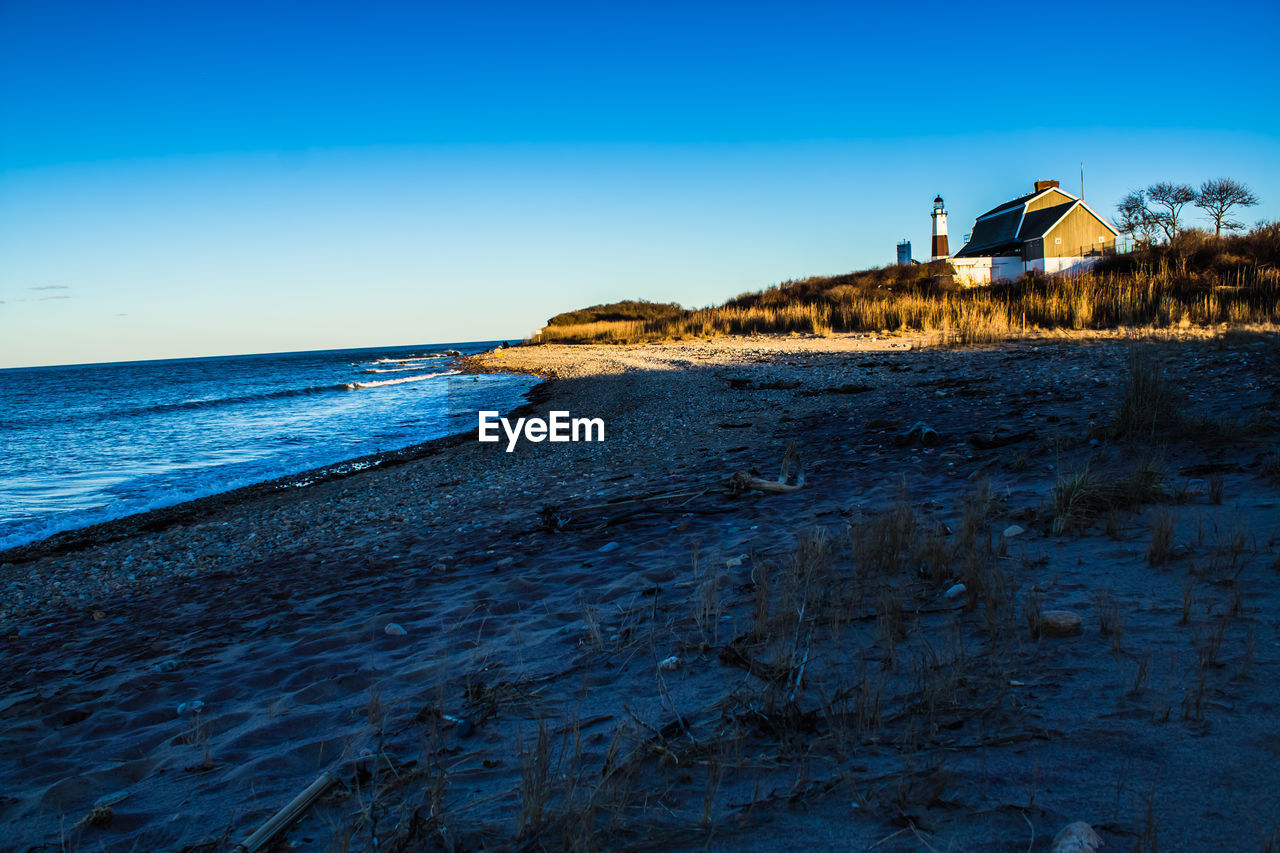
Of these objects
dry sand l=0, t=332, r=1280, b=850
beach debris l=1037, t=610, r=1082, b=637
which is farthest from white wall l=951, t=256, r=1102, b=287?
beach debris l=1037, t=610, r=1082, b=637

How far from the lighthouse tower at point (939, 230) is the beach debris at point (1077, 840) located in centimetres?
4640

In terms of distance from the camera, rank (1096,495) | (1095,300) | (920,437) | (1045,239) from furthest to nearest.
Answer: (1045,239) → (1095,300) → (920,437) → (1096,495)

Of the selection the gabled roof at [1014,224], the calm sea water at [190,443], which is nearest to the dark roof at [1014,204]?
the gabled roof at [1014,224]

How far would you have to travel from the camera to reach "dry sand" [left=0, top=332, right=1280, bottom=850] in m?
1.78

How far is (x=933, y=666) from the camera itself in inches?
90.5

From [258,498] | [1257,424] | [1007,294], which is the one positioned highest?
[1007,294]

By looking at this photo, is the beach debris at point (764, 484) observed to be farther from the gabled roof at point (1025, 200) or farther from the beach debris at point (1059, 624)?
the gabled roof at point (1025, 200)

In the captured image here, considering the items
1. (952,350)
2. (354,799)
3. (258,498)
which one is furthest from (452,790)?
(952,350)

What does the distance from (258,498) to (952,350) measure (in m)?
12.9

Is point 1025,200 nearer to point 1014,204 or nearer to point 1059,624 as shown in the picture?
point 1014,204

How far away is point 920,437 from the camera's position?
676 cm

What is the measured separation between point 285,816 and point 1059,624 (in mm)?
2637

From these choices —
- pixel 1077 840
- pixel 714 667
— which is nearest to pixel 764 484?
Answer: pixel 714 667

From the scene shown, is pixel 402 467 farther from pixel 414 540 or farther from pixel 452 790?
pixel 452 790
